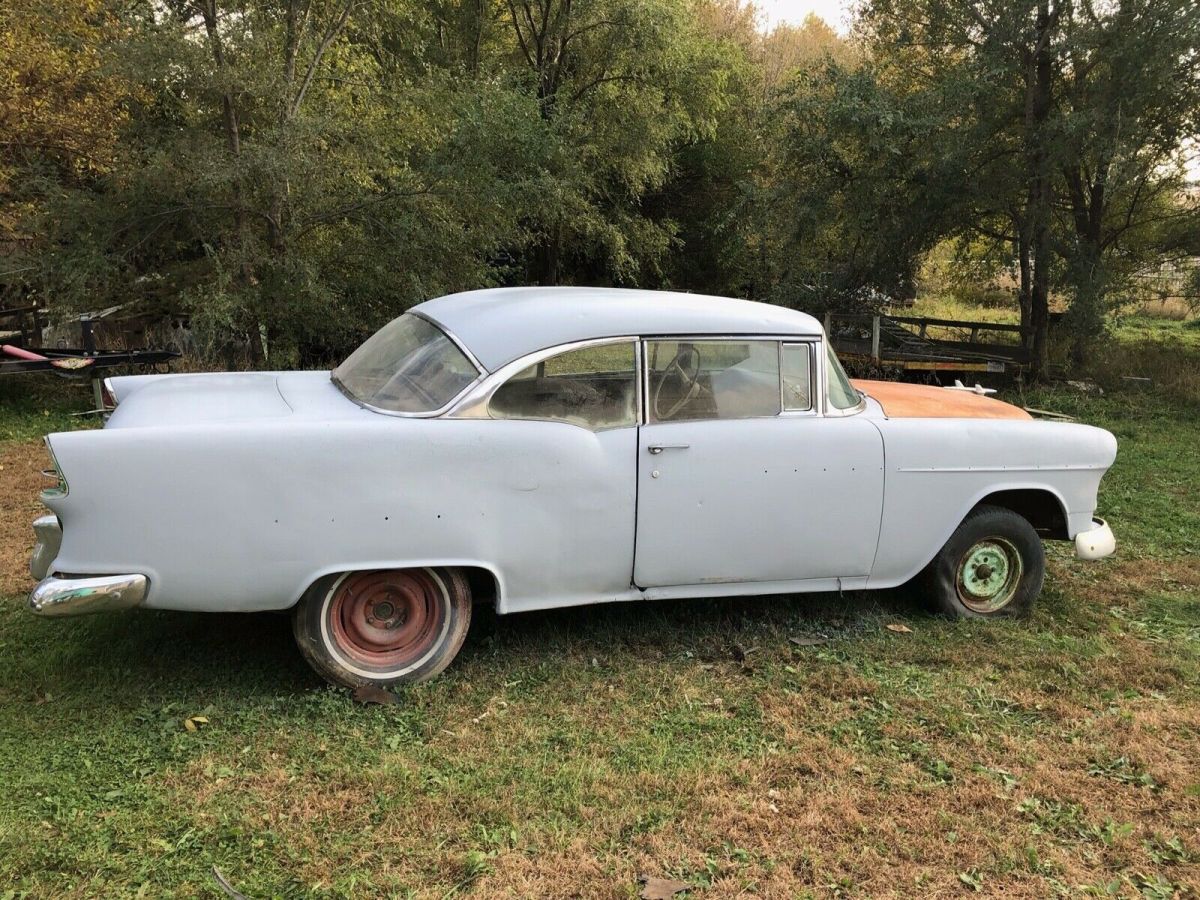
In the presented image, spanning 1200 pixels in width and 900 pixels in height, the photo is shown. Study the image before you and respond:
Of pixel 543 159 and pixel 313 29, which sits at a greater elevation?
pixel 313 29

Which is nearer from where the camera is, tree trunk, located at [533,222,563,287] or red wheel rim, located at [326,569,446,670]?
red wheel rim, located at [326,569,446,670]

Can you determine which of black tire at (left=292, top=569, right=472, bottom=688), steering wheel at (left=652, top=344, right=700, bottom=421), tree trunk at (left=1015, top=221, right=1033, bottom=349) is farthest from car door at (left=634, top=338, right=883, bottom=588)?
tree trunk at (left=1015, top=221, right=1033, bottom=349)

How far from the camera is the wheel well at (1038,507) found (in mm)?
4633

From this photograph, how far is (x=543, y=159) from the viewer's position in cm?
1222

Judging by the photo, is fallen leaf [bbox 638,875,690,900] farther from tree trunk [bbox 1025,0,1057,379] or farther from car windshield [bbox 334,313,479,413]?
tree trunk [bbox 1025,0,1057,379]

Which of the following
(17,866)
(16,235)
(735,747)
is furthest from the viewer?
(16,235)

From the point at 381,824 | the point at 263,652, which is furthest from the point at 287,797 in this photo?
the point at 263,652

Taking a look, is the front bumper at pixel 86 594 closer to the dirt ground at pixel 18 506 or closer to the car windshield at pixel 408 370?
the car windshield at pixel 408 370

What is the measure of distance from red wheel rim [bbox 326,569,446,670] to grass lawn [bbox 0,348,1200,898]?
211 millimetres

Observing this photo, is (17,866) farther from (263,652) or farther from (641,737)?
(641,737)

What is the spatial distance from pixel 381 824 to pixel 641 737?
1.04 metres

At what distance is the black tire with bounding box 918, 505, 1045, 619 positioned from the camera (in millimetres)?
4516

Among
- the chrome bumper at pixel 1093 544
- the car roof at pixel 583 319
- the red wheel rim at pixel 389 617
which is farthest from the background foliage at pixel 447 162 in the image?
the chrome bumper at pixel 1093 544

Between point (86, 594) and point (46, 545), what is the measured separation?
52cm
